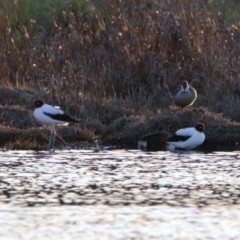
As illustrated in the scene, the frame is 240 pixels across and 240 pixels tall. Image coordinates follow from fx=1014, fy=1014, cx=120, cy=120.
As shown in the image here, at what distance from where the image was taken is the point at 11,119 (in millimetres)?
13961

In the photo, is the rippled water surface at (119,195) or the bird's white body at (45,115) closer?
the rippled water surface at (119,195)

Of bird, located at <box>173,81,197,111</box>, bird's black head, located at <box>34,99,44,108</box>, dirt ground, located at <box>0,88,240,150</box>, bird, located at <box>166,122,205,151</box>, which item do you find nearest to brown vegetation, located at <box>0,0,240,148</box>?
dirt ground, located at <box>0,88,240,150</box>

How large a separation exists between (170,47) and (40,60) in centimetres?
207

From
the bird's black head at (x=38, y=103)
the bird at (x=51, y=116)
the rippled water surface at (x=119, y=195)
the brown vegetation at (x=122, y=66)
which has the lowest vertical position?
the rippled water surface at (x=119, y=195)

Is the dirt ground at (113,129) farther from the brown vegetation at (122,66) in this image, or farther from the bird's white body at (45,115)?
the bird's white body at (45,115)

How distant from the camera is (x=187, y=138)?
12.8 meters

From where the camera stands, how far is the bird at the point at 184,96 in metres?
14.2

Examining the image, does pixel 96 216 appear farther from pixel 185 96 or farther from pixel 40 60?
pixel 40 60

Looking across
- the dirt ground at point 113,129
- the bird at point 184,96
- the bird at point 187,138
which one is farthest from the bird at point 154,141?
the bird at point 184,96

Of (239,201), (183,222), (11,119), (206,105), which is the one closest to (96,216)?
(183,222)

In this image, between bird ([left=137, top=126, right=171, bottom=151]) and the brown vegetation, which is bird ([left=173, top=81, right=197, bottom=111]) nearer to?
the brown vegetation

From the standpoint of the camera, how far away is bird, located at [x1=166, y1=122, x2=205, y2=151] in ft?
42.0

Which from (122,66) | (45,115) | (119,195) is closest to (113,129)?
(45,115)

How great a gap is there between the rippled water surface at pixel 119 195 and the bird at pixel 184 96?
197 centimetres
